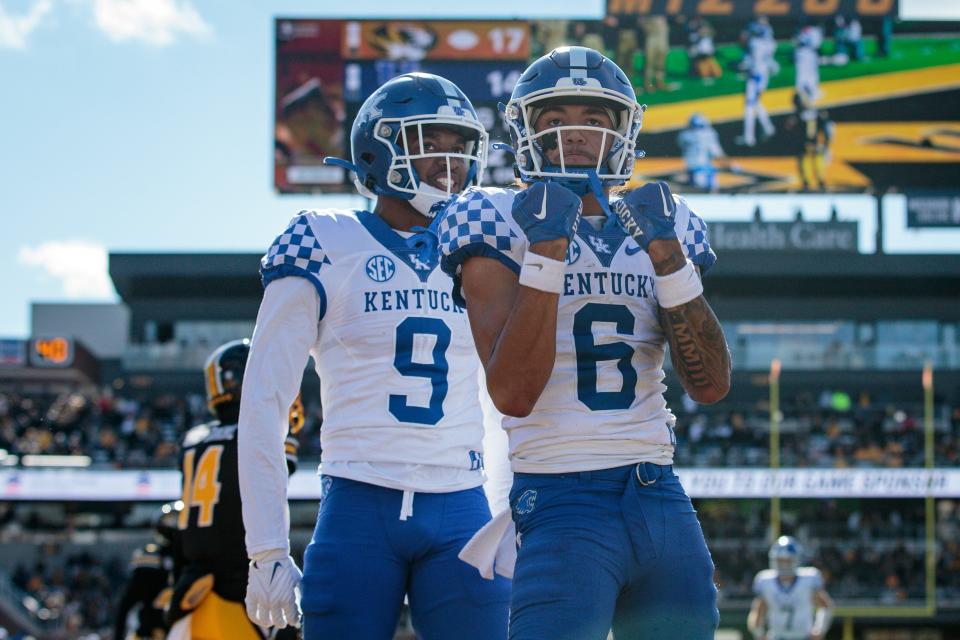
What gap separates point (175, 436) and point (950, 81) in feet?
55.0

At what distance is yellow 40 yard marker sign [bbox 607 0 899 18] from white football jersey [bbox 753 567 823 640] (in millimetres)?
15117

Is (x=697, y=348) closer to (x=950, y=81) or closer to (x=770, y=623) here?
(x=770, y=623)

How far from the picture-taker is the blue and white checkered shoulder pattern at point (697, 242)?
→ 11.0 ft

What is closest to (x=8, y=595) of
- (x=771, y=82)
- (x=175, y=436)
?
(x=175, y=436)

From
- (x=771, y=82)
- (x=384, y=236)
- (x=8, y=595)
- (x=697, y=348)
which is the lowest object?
(x=8, y=595)

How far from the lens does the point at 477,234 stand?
3207 millimetres

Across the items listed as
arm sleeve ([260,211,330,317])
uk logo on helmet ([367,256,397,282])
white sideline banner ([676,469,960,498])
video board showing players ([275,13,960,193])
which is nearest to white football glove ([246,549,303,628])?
arm sleeve ([260,211,330,317])

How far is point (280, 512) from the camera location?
3.96 meters

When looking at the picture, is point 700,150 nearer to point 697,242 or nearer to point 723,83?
point 723,83

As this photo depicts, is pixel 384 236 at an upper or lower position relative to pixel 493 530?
upper

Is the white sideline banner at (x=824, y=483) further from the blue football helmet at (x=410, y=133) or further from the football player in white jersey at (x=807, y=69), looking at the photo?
the blue football helmet at (x=410, y=133)

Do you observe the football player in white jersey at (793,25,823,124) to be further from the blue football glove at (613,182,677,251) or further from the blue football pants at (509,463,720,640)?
the blue football pants at (509,463,720,640)

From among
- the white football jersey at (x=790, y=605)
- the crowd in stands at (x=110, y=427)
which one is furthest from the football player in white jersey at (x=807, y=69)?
the white football jersey at (x=790, y=605)

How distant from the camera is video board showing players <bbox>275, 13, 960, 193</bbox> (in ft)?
88.4
